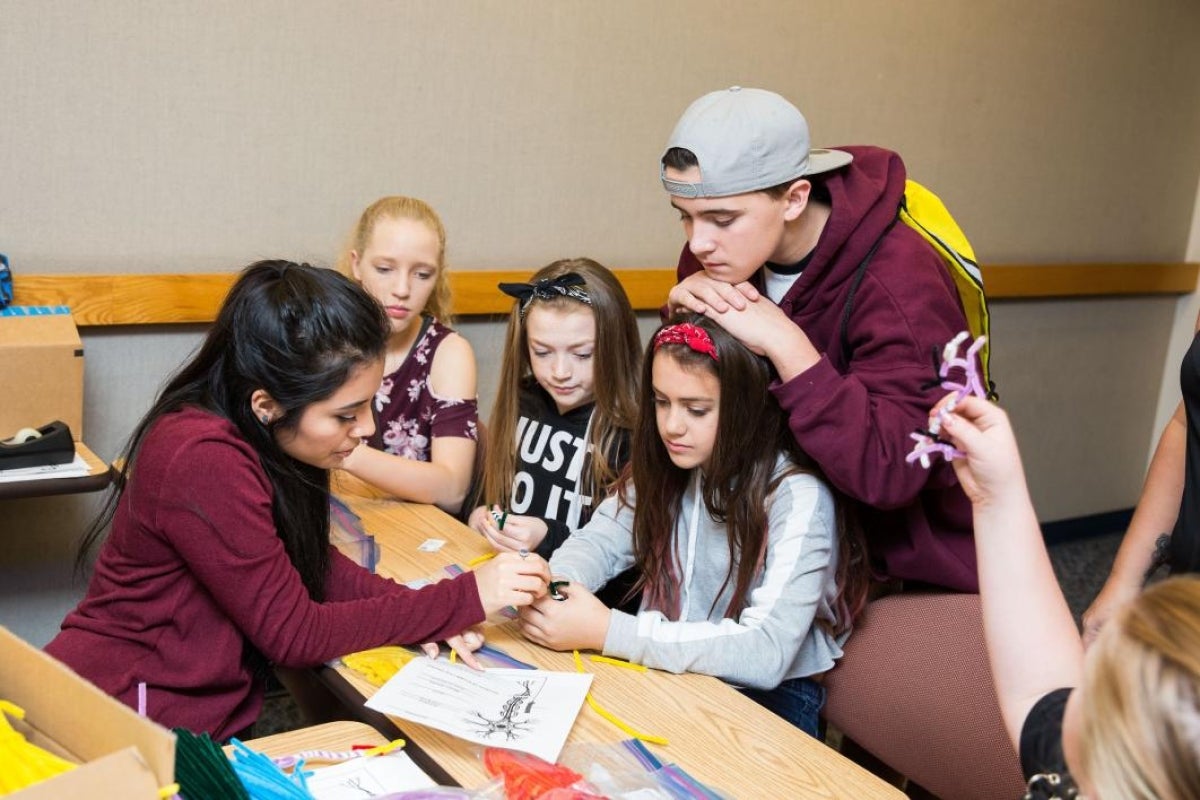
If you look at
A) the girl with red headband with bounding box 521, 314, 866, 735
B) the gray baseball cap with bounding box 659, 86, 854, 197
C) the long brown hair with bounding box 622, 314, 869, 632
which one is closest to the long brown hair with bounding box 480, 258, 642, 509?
the girl with red headband with bounding box 521, 314, 866, 735

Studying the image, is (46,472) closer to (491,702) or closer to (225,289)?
(225,289)

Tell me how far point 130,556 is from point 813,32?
2.97 meters

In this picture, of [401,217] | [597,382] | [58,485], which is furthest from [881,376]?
[58,485]

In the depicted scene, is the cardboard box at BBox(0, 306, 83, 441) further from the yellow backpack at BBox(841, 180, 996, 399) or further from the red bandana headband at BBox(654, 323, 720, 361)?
the yellow backpack at BBox(841, 180, 996, 399)

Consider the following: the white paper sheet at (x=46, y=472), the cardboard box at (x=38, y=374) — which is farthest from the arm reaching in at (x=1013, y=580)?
the cardboard box at (x=38, y=374)

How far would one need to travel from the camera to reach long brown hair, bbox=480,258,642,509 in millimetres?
2199

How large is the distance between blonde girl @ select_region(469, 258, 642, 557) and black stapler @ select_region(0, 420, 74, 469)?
0.82 meters

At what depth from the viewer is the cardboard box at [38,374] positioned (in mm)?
2244

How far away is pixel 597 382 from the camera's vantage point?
223 centimetres

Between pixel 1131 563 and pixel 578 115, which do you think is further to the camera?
pixel 578 115

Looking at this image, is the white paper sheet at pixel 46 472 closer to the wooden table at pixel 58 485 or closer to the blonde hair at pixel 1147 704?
the wooden table at pixel 58 485

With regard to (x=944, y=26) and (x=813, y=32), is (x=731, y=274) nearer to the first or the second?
(x=813, y=32)

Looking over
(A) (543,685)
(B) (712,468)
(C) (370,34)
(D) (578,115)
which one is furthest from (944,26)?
(A) (543,685)

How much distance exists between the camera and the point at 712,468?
5.65 feet
